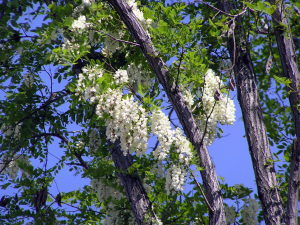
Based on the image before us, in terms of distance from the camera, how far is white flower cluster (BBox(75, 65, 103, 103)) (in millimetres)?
3789

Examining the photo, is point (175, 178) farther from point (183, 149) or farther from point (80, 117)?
point (80, 117)

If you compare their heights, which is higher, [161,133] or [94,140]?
[94,140]

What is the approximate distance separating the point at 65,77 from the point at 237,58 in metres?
2.21

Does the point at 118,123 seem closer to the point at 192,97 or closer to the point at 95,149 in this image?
the point at 192,97

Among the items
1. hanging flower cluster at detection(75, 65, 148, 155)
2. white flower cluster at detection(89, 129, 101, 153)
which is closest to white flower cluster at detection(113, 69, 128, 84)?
hanging flower cluster at detection(75, 65, 148, 155)

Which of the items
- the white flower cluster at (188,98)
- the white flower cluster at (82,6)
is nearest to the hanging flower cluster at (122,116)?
the white flower cluster at (188,98)

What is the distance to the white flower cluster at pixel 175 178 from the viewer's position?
3.62 meters

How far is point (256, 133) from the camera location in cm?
489

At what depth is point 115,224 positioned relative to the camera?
5.42m

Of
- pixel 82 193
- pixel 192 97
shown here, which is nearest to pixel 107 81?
pixel 192 97

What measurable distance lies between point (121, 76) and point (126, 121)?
520mm

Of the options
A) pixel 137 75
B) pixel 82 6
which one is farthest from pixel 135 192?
pixel 82 6

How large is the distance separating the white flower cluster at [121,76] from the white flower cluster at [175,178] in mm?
877

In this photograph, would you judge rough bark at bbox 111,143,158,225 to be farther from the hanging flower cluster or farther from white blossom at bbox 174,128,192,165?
white blossom at bbox 174,128,192,165
